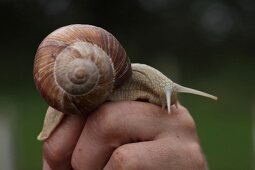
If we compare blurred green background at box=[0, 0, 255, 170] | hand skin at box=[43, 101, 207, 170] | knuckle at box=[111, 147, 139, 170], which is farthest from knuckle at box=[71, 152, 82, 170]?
blurred green background at box=[0, 0, 255, 170]

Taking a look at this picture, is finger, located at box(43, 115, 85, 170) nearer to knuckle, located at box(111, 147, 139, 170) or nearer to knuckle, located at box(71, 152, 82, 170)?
knuckle, located at box(71, 152, 82, 170)

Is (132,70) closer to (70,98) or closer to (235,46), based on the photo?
(70,98)

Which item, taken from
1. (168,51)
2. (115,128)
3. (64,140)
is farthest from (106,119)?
(168,51)

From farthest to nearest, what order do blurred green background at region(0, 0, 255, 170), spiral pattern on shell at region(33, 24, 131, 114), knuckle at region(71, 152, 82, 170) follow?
blurred green background at region(0, 0, 255, 170)
knuckle at region(71, 152, 82, 170)
spiral pattern on shell at region(33, 24, 131, 114)

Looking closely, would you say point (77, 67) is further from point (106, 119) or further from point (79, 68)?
point (106, 119)

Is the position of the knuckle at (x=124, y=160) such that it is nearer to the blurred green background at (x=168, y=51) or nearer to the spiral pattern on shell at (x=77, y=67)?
the spiral pattern on shell at (x=77, y=67)

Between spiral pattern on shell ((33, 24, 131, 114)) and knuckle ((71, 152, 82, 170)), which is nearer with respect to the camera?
spiral pattern on shell ((33, 24, 131, 114))

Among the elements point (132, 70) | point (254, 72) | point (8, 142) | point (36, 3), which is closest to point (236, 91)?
point (254, 72)
